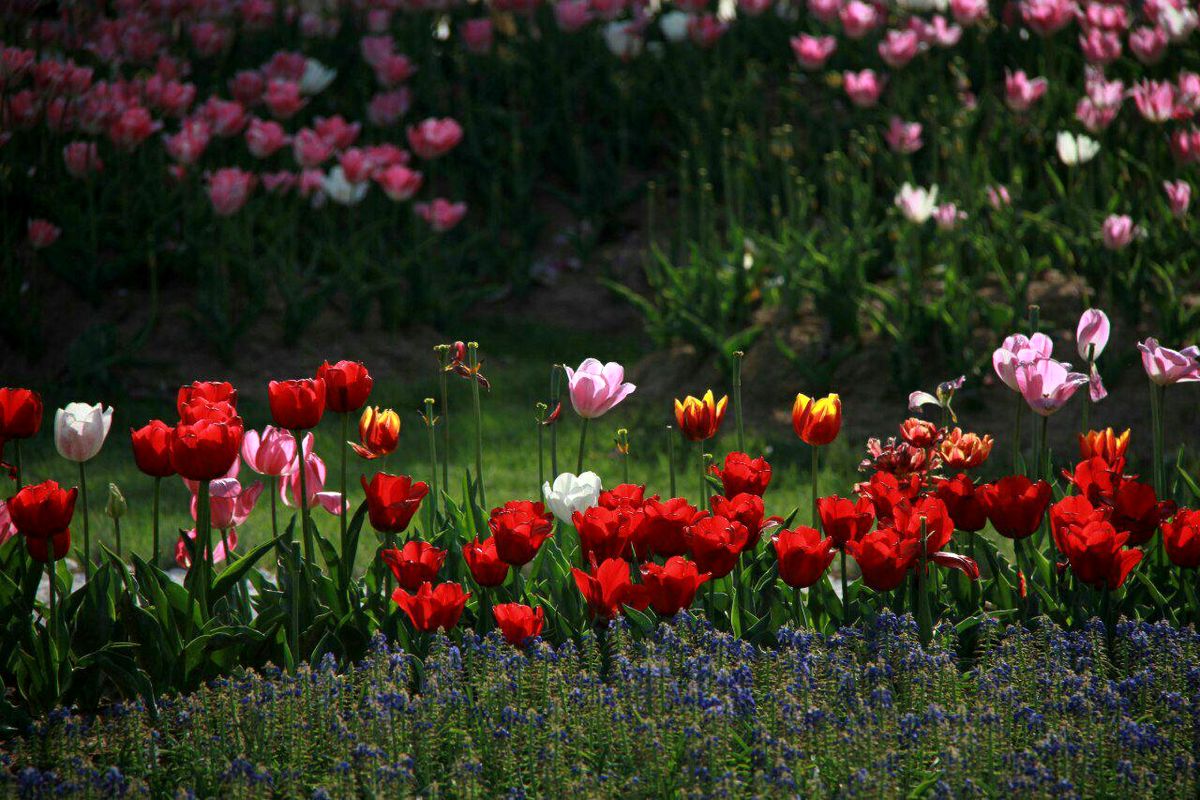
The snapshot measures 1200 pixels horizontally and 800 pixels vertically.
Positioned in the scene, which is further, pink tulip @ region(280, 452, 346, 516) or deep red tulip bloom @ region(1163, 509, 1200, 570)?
pink tulip @ region(280, 452, 346, 516)

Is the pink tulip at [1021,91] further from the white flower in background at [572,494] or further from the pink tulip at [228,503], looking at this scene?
the pink tulip at [228,503]

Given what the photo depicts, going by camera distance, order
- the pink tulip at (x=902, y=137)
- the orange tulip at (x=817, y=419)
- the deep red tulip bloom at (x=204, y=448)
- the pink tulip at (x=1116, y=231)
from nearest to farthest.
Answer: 1. the deep red tulip bloom at (x=204, y=448)
2. the orange tulip at (x=817, y=419)
3. the pink tulip at (x=1116, y=231)
4. the pink tulip at (x=902, y=137)

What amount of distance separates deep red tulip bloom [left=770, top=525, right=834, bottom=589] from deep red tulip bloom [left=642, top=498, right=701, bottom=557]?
20 centimetres

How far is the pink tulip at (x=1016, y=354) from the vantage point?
3152 mm

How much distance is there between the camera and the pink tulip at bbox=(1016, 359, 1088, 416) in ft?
10.2

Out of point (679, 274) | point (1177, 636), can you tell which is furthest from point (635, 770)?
point (679, 274)

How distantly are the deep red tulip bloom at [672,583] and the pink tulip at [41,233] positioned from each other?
14.4 ft

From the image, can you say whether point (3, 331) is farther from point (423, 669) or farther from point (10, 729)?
point (423, 669)

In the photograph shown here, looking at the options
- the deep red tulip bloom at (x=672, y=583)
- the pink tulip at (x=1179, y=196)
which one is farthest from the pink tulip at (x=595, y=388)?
the pink tulip at (x=1179, y=196)

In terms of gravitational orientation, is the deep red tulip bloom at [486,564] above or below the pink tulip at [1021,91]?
below

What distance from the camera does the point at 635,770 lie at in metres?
2.57

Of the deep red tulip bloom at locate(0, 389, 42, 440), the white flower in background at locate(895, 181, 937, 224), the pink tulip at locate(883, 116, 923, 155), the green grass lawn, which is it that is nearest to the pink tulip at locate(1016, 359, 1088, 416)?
the green grass lawn

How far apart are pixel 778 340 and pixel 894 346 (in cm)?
49

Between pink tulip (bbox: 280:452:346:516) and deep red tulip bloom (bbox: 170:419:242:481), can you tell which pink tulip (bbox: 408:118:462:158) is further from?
deep red tulip bloom (bbox: 170:419:242:481)
